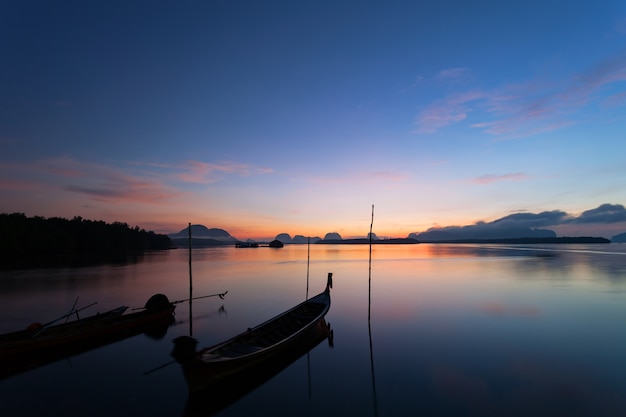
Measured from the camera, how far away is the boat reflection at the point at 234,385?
11.2 m

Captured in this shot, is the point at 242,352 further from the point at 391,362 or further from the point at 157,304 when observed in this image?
the point at 157,304

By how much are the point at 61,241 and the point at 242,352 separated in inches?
4143

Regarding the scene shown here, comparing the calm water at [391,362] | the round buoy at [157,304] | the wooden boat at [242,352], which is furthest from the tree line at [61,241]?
the wooden boat at [242,352]

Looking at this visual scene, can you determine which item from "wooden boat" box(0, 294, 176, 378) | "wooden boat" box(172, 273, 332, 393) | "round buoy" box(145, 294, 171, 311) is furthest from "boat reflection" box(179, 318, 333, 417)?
"round buoy" box(145, 294, 171, 311)

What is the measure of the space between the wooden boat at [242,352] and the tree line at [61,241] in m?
64.3

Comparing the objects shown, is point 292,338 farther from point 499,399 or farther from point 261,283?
point 261,283

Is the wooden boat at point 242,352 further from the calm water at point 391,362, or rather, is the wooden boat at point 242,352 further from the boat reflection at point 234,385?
the calm water at point 391,362

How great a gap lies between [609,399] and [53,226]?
121 metres

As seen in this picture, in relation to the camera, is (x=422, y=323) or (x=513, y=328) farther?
(x=422, y=323)

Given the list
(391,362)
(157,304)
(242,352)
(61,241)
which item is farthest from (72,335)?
(61,241)

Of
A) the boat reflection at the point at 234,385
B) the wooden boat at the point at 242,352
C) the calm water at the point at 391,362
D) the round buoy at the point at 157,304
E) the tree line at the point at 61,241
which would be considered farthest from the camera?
the tree line at the point at 61,241

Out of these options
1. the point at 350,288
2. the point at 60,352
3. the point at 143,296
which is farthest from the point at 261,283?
the point at 60,352

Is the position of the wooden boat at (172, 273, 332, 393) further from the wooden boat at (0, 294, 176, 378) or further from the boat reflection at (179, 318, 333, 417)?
the wooden boat at (0, 294, 176, 378)

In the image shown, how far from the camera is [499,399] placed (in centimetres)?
1180
